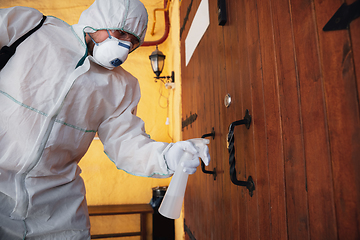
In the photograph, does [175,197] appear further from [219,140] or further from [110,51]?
[110,51]

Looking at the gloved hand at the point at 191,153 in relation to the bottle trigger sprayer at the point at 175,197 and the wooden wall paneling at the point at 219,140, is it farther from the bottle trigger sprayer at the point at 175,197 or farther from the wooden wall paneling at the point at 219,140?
the wooden wall paneling at the point at 219,140

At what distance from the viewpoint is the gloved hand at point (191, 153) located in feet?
2.48

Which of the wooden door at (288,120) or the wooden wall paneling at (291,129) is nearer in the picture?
the wooden door at (288,120)

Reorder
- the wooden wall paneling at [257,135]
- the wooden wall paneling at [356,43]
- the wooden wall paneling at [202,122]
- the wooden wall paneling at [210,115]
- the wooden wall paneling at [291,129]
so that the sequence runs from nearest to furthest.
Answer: the wooden wall paneling at [356,43] → the wooden wall paneling at [291,129] → the wooden wall paneling at [257,135] → the wooden wall paneling at [210,115] → the wooden wall paneling at [202,122]

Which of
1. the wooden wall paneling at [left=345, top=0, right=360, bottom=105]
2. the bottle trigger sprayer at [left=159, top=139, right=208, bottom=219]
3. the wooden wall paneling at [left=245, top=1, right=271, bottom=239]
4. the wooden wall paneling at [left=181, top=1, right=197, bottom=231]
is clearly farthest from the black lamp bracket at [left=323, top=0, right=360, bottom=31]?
the wooden wall paneling at [left=181, top=1, right=197, bottom=231]

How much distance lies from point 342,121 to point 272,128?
0.24 meters

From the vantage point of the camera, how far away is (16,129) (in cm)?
84

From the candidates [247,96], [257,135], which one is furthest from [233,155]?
[247,96]

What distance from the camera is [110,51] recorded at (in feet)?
3.06

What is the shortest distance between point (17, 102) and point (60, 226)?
50cm

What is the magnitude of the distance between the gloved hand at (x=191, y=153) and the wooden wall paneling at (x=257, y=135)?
0.53 ft

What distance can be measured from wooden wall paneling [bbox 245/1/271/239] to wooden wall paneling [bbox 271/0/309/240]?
96 mm

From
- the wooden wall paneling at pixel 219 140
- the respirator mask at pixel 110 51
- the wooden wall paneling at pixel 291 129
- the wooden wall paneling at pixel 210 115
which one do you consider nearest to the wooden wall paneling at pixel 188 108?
the wooden wall paneling at pixel 210 115

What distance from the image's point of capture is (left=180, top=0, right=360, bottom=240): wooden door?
1.44ft
